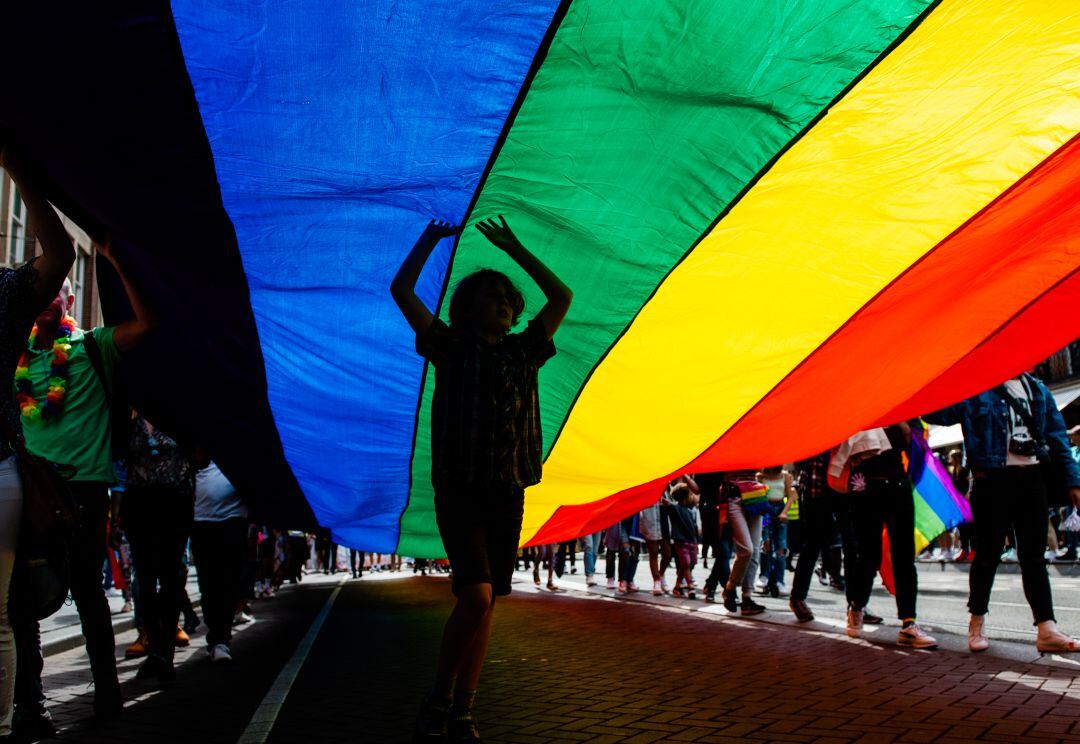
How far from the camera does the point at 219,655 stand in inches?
246

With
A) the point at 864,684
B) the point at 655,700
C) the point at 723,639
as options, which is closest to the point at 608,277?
the point at 655,700

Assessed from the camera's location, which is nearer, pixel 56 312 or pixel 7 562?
pixel 7 562

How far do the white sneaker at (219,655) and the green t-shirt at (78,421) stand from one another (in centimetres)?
230

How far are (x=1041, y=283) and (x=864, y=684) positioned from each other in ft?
7.17

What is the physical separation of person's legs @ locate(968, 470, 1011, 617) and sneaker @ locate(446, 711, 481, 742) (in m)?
3.62

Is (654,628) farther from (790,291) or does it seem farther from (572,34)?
(572,34)

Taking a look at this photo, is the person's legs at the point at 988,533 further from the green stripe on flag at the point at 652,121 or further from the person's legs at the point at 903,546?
the green stripe on flag at the point at 652,121

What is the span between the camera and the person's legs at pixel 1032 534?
5422 millimetres

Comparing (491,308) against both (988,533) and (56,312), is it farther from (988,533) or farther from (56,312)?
(988,533)

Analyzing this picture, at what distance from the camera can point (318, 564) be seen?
32844 millimetres

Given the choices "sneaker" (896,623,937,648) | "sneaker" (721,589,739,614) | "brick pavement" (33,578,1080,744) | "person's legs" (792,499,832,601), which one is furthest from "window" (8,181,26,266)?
"sneaker" (896,623,937,648)

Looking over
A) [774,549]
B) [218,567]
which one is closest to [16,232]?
[774,549]

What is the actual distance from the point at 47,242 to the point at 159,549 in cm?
294

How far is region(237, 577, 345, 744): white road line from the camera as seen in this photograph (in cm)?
394
